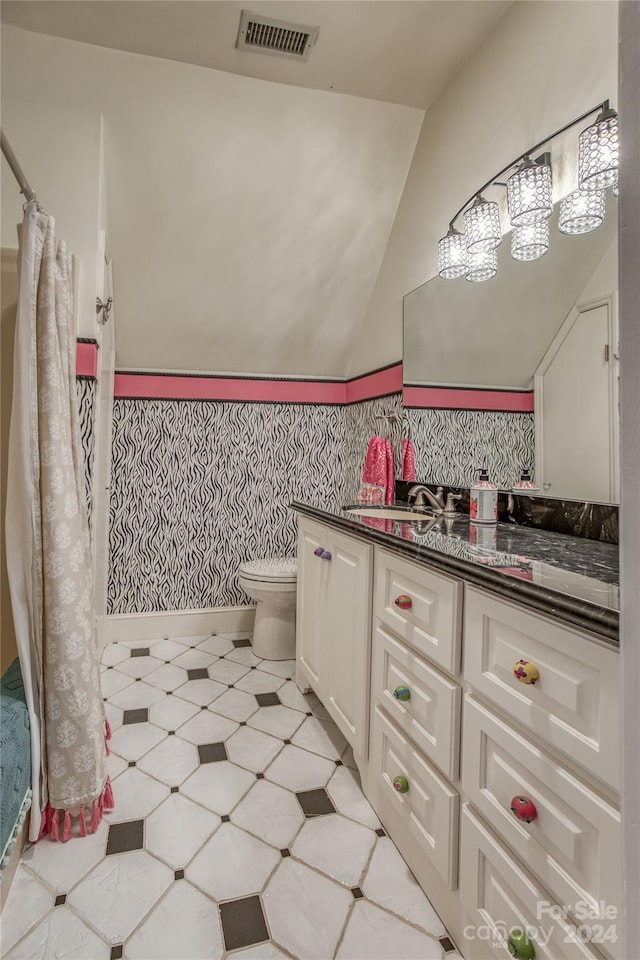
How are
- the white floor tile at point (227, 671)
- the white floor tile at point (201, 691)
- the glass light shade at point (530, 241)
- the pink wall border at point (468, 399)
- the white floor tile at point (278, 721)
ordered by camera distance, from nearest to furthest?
the glass light shade at point (530, 241)
the pink wall border at point (468, 399)
the white floor tile at point (278, 721)
the white floor tile at point (201, 691)
the white floor tile at point (227, 671)

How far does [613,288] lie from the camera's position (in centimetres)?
131

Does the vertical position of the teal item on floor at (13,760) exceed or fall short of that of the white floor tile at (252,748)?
it exceeds it

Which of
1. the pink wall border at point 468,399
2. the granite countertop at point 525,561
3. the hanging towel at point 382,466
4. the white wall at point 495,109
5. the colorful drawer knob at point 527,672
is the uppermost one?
the white wall at point 495,109

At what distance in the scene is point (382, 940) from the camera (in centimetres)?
114

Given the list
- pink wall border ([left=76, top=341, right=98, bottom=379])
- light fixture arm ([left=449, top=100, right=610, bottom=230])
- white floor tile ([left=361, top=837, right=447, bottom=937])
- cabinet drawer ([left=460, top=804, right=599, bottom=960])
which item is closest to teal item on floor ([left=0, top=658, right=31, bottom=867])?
white floor tile ([left=361, top=837, right=447, bottom=937])

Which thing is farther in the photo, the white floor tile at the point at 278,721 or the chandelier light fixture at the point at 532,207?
the white floor tile at the point at 278,721

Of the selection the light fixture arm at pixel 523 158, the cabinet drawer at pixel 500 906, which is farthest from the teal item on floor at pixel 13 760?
the light fixture arm at pixel 523 158

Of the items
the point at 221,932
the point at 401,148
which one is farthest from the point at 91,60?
the point at 221,932

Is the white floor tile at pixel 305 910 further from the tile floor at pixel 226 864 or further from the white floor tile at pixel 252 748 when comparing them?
the white floor tile at pixel 252 748

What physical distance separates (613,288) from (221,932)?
5.97ft

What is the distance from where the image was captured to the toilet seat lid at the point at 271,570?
258 centimetres

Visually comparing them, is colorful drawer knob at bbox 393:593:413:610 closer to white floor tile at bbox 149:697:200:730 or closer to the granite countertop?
the granite countertop

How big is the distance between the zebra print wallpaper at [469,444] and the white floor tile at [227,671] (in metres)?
1.31

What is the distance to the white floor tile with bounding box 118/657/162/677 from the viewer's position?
2.52 metres
